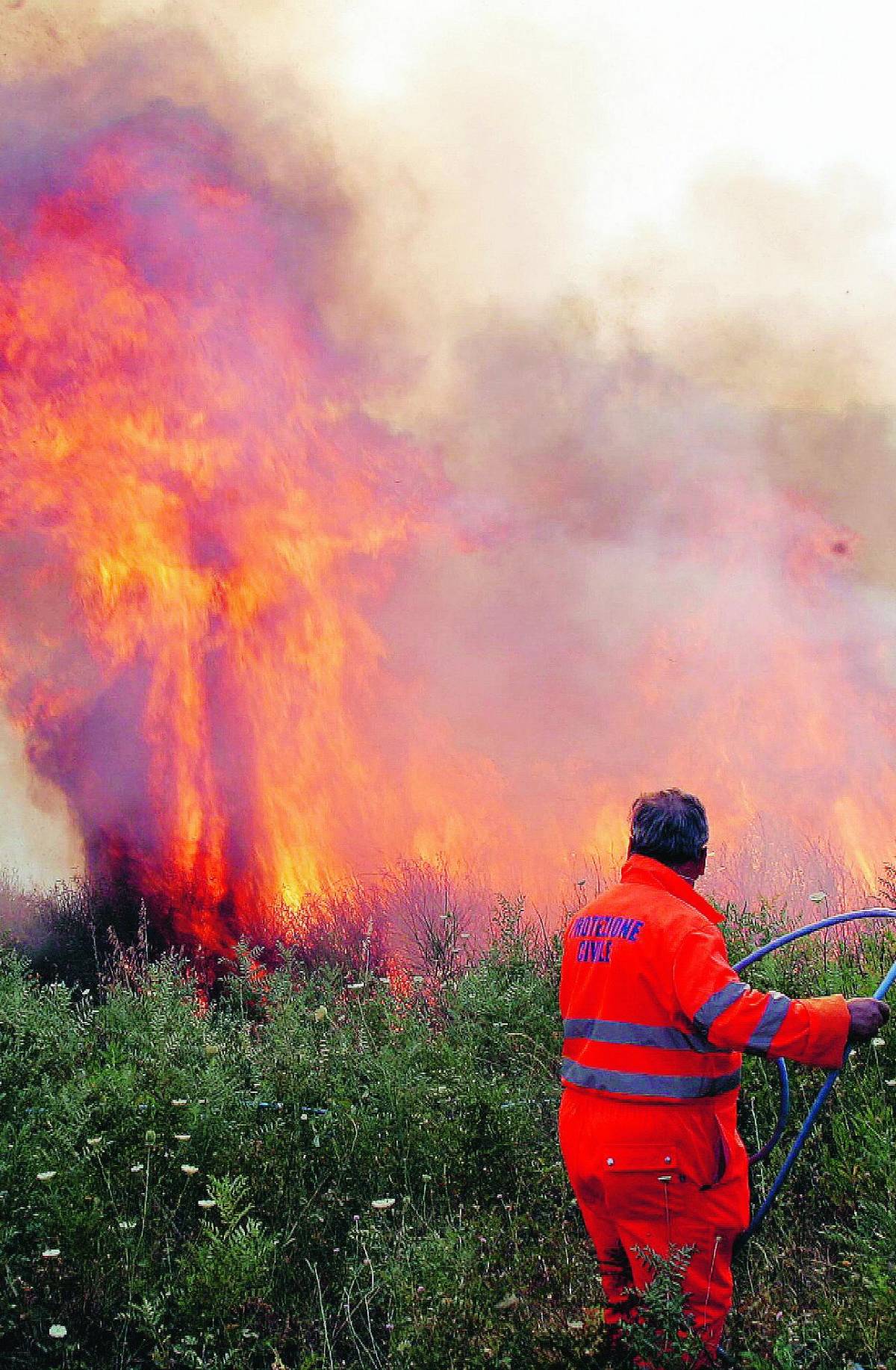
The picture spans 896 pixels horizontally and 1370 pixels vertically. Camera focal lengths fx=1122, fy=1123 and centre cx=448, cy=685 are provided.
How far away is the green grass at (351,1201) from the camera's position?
12.3 ft

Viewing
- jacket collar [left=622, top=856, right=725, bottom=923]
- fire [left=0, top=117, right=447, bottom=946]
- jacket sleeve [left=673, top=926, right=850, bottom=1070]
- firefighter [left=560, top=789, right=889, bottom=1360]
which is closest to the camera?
jacket sleeve [left=673, top=926, right=850, bottom=1070]

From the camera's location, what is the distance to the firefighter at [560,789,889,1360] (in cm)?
354

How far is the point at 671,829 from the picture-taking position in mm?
3816

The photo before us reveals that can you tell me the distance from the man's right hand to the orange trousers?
0.56 metres

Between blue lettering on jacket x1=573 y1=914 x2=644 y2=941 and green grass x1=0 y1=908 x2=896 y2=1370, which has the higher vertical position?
blue lettering on jacket x1=573 y1=914 x2=644 y2=941

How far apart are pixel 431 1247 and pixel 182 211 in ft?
38.6

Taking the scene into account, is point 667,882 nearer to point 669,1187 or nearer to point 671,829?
point 671,829

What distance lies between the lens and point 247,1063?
6059 millimetres

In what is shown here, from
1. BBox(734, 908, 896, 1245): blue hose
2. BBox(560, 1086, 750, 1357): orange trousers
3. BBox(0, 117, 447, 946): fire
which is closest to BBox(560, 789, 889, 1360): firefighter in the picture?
BBox(560, 1086, 750, 1357): orange trousers

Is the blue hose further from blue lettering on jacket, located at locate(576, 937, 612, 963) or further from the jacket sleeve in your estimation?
blue lettering on jacket, located at locate(576, 937, 612, 963)

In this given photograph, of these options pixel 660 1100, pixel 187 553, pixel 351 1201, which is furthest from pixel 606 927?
Answer: pixel 187 553

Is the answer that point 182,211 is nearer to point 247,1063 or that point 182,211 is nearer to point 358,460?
point 358,460

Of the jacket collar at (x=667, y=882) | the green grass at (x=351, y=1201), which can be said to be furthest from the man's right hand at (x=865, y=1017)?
the green grass at (x=351, y=1201)

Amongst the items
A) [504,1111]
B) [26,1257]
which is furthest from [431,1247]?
[26,1257]
